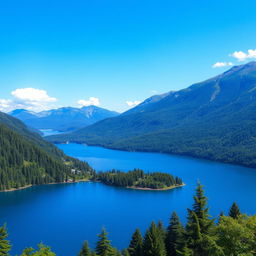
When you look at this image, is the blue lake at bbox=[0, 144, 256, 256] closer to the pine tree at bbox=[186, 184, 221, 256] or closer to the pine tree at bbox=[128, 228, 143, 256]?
the pine tree at bbox=[128, 228, 143, 256]

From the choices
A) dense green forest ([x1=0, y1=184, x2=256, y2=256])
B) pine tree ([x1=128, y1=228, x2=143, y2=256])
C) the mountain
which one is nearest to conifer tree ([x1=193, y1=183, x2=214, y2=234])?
dense green forest ([x1=0, y1=184, x2=256, y2=256])

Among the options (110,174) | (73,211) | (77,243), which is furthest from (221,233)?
(110,174)

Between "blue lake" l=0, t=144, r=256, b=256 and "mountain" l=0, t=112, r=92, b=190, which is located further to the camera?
"mountain" l=0, t=112, r=92, b=190

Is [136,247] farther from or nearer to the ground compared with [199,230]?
nearer to the ground

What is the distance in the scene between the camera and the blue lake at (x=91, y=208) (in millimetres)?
81812

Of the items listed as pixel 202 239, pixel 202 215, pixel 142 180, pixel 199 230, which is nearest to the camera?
pixel 202 239

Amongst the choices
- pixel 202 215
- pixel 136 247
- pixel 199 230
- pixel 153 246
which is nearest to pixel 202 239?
pixel 199 230

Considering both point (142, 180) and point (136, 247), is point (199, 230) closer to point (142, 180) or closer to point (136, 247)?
point (136, 247)

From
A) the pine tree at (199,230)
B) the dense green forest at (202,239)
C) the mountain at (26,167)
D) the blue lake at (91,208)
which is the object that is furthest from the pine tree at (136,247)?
the mountain at (26,167)

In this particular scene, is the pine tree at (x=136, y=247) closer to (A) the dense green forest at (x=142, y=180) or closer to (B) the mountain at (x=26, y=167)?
(A) the dense green forest at (x=142, y=180)

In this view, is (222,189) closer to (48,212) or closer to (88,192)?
(88,192)

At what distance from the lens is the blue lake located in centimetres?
8181

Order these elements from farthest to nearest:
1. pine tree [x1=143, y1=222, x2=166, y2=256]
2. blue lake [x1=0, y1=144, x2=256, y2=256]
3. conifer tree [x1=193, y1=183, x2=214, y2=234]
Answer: blue lake [x1=0, y1=144, x2=256, y2=256]
pine tree [x1=143, y1=222, x2=166, y2=256]
conifer tree [x1=193, y1=183, x2=214, y2=234]

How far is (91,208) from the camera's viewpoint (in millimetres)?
Answer: 112375
